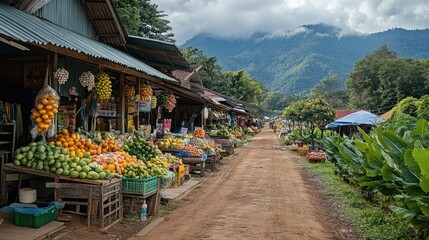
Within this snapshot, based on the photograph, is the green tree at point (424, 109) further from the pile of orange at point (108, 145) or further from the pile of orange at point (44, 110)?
the pile of orange at point (44, 110)

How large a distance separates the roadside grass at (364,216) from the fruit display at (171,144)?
4.88m

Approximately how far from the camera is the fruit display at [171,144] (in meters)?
13.1

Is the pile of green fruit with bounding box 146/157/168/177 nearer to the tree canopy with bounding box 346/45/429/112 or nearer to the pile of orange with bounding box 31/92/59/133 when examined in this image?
the pile of orange with bounding box 31/92/59/133

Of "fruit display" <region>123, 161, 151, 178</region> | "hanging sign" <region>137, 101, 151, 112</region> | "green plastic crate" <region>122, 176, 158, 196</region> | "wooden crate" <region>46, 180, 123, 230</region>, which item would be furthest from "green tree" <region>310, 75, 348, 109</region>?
"wooden crate" <region>46, 180, 123, 230</region>

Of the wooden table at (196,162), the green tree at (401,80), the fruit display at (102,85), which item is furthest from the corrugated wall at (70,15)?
the green tree at (401,80)

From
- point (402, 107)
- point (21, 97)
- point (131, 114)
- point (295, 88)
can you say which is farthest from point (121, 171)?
point (295, 88)

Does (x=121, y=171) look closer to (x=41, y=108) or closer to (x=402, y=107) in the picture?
(x=41, y=108)

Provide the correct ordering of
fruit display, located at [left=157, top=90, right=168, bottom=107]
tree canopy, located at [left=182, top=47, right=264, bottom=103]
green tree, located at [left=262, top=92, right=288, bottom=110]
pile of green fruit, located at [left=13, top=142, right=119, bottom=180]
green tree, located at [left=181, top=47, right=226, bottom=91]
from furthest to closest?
green tree, located at [left=262, top=92, right=288, bottom=110], green tree, located at [left=181, top=47, right=226, bottom=91], tree canopy, located at [left=182, top=47, right=264, bottom=103], fruit display, located at [left=157, top=90, right=168, bottom=107], pile of green fruit, located at [left=13, top=142, right=119, bottom=180]

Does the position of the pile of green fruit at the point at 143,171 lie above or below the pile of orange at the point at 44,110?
below

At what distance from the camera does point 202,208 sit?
27.6 ft

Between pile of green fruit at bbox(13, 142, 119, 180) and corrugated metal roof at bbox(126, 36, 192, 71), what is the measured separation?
4.95 meters

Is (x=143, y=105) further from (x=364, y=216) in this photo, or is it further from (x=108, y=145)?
(x=364, y=216)

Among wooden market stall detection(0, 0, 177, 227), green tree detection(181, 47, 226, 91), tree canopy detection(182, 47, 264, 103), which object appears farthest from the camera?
green tree detection(181, 47, 226, 91)

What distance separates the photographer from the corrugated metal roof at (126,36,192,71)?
36.1 feet
